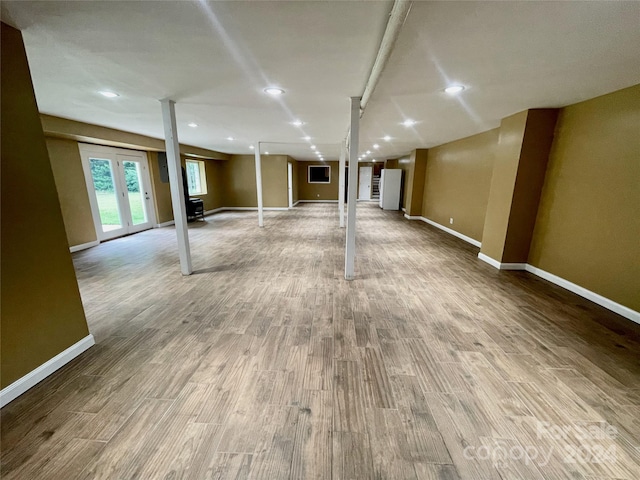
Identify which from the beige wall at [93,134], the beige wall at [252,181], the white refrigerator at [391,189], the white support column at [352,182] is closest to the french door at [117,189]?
the beige wall at [93,134]

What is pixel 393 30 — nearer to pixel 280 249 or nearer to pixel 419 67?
pixel 419 67

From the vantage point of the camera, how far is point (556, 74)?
7.61 feet

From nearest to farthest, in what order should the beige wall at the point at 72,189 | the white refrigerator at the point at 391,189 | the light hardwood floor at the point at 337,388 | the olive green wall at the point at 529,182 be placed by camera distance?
the light hardwood floor at the point at 337,388
the olive green wall at the point at 529,182
the beige wall at the point at 72,189
the white refrigerator at the point at 391,189

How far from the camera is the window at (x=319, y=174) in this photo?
14430 mm

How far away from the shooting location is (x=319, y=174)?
14.5 m

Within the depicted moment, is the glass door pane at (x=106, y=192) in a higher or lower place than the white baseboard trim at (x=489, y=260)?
higher

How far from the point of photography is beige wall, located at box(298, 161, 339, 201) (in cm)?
1436

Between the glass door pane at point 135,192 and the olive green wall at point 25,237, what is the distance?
555 centimetres

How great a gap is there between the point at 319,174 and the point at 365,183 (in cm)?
292

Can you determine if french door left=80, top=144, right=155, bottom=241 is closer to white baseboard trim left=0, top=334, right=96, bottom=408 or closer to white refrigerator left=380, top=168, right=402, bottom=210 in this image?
white baseboard trim left=0, top=334, right=96, bottom=408

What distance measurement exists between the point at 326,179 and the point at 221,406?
45.2ft

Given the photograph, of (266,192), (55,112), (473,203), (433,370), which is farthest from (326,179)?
(433,370)

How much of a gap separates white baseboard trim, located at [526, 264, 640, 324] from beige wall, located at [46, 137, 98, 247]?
8.19 meters

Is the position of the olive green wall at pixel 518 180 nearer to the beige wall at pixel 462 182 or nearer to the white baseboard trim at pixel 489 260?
the white baseboard trim at pixel 489 260
